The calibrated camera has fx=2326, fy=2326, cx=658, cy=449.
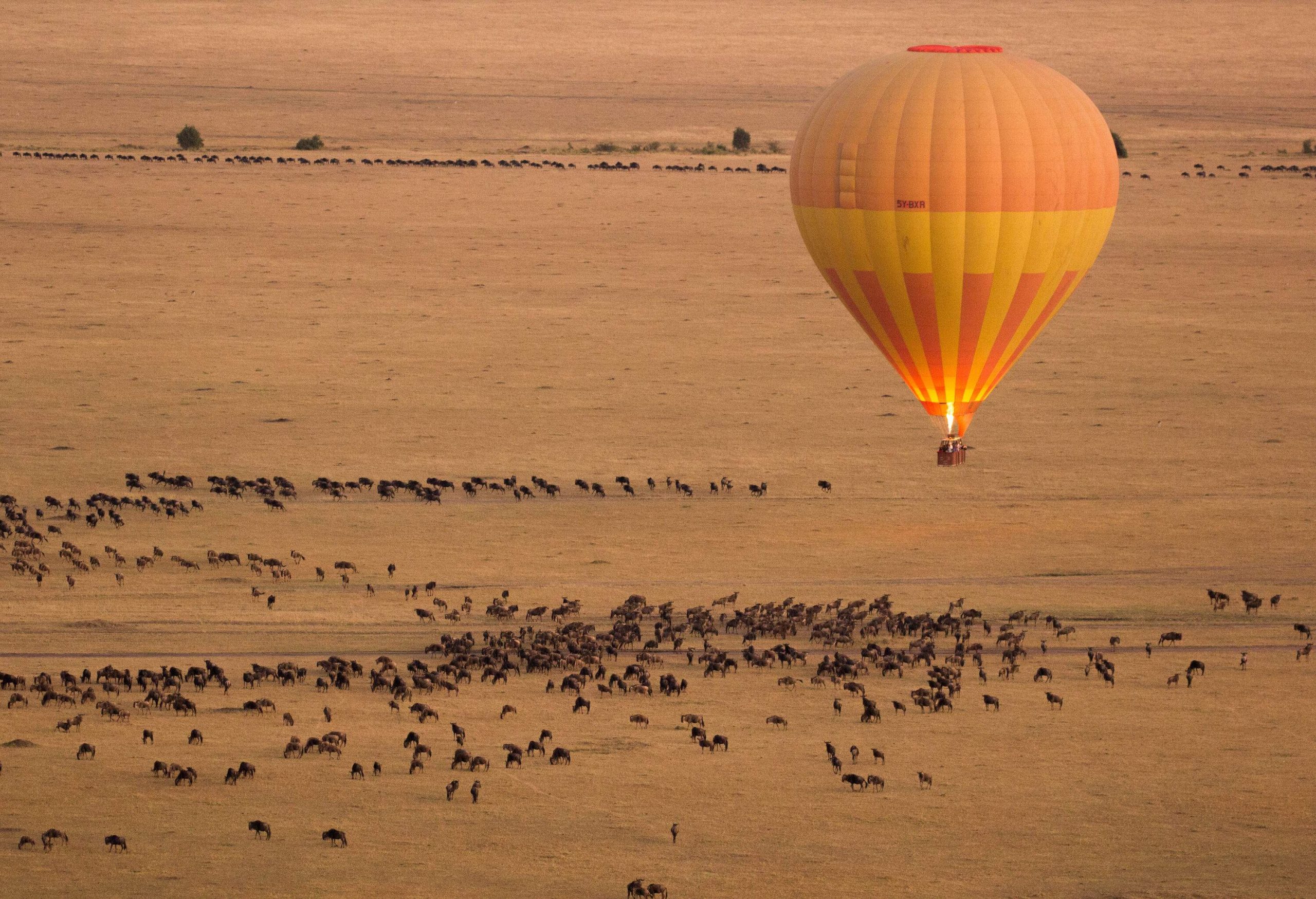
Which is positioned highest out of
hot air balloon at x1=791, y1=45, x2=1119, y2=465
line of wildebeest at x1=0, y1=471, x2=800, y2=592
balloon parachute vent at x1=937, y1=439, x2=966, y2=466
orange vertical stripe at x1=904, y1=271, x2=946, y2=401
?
hot air balloon at x1=791, y1=45, x2=1119, y2=465

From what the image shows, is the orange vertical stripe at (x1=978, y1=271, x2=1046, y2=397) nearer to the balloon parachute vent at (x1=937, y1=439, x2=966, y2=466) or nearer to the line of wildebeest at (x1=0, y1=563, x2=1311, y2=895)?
the balloon parachute vent at (x1=937, y1=439, x2=966, y2=466)

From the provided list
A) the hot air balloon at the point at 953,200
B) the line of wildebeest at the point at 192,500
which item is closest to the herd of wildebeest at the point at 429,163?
the line of wildebeest at the point at 192,500

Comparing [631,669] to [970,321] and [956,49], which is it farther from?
[956,49]

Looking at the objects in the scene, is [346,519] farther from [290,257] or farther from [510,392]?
[290,257]

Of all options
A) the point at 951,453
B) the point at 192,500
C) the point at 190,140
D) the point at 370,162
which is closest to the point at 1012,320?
the point at 951,453

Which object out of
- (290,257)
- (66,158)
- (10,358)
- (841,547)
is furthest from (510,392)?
(66,158)

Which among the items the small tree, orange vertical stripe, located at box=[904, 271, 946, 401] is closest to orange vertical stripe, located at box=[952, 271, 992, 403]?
orange vertical stripe, located at box=[904, 271, 946, 401]

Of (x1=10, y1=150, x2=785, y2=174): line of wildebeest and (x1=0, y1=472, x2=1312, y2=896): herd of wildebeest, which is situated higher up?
(x1=10, y1=150, x2=785, y2=174): line of wildebeest
